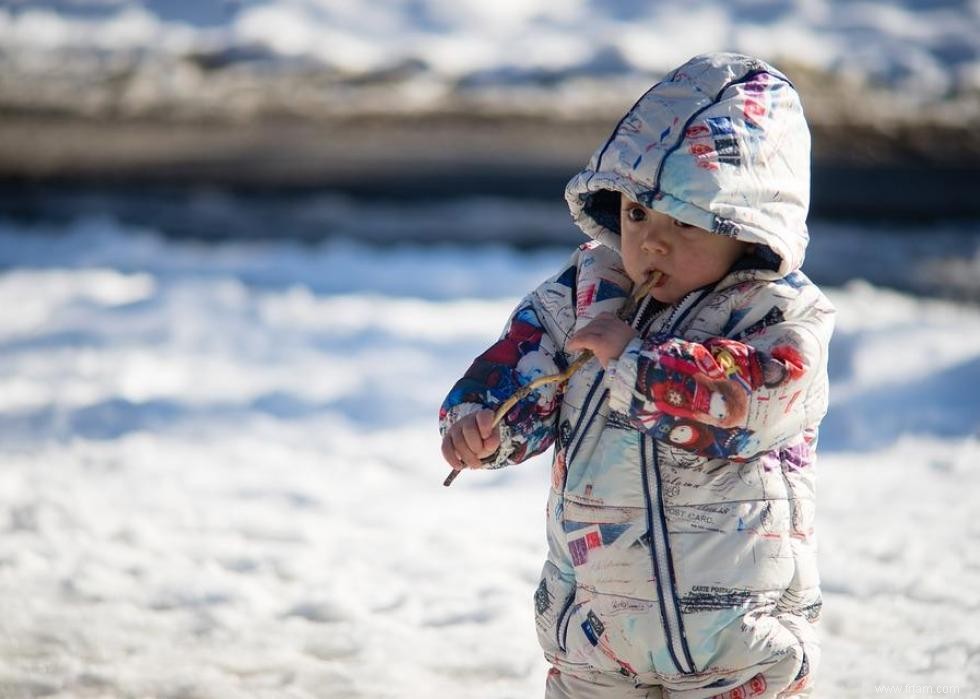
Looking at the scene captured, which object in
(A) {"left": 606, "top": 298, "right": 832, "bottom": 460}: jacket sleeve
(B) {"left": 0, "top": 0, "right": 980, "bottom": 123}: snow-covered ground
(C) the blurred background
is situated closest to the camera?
(A) {"left": 606, "top": 298, "right": 832, "bottom": 460}: jacket sleeve

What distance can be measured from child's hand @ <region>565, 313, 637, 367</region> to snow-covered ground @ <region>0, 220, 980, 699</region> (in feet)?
3.32

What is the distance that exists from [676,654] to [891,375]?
269 centimetres

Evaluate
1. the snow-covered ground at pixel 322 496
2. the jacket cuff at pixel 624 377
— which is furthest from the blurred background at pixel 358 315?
the jacket cuff at pixel 624 377

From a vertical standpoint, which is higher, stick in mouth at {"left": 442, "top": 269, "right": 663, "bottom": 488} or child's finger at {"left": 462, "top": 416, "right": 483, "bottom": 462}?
stick in mouth at {"left": 442, "top": 269, "right": 663, "bottom": 488}

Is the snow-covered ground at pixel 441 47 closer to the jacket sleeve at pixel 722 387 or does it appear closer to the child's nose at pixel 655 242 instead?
the child's nose at pixel 655 242

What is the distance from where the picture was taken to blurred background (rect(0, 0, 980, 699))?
2.83 metres

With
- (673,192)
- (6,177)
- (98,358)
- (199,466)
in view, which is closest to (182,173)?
(6,177)

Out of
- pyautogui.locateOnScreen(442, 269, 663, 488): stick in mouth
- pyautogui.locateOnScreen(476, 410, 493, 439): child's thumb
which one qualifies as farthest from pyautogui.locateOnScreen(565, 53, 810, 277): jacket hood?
pyautogui.locateOnScreen(476, 410, 493, 439): child's thumb

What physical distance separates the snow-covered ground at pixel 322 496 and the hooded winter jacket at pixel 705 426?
2.55 feet

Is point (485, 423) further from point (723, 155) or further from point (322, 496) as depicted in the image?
point (322, 496)

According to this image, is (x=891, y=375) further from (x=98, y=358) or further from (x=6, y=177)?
(x=6, y=177)

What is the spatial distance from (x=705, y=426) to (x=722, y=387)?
0.21 ft

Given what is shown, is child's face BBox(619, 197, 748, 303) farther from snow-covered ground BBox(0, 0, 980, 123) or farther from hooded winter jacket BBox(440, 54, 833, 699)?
snow-covered ground BBox(0, 0, 980, 123)

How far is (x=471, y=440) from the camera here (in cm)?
187
